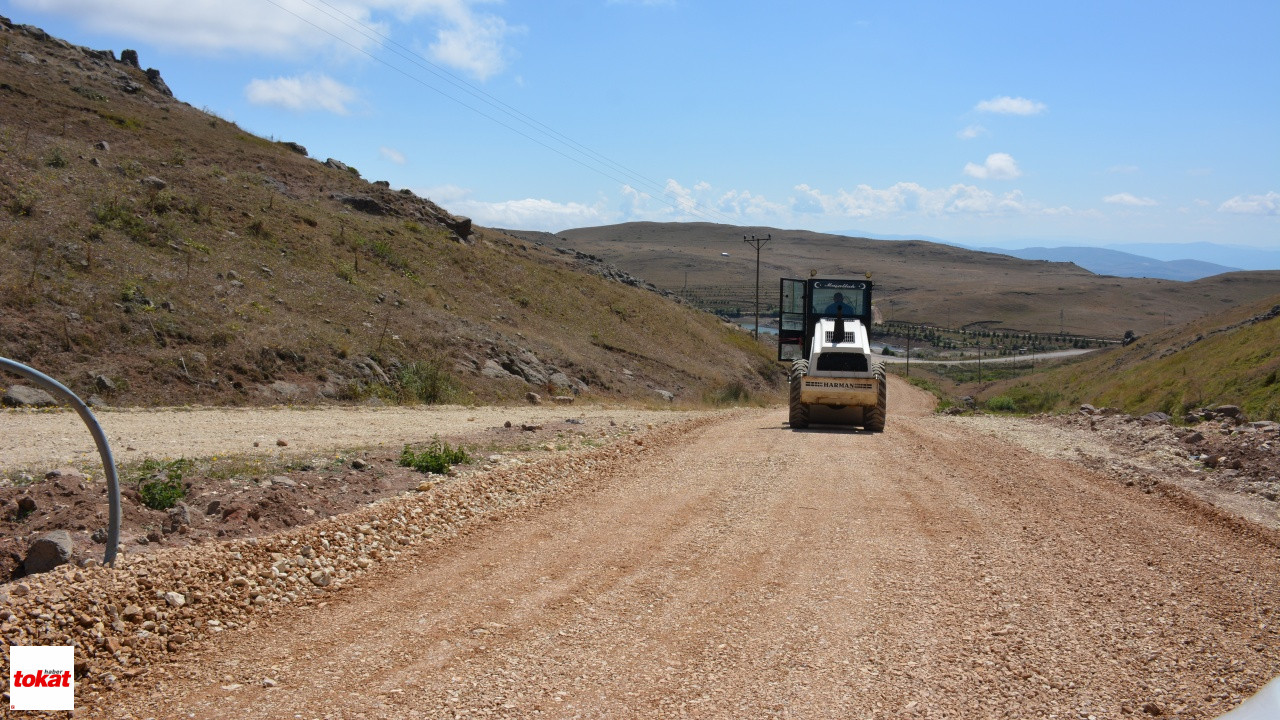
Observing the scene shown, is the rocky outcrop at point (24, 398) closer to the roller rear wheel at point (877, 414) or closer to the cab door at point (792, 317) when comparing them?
the roller rear wheel at point (877, 414)

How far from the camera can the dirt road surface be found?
5.11m

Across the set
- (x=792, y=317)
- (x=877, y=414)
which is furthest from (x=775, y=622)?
(x=792, y=317)

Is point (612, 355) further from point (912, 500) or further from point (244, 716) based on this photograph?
point (244, 716)

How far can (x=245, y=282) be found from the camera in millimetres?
25688

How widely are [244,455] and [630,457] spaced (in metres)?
5.89

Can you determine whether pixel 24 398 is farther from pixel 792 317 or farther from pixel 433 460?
pixel 792 317

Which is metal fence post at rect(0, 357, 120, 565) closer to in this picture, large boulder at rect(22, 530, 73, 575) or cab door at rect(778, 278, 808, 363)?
large boulder at rect(22, 530, 73, 575)

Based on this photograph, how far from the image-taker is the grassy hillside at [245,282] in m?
20.2

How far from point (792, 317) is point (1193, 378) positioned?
12739 mm

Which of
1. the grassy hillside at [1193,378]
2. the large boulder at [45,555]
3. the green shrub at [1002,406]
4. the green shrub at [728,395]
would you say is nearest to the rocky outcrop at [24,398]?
the large boulder at [45,555]

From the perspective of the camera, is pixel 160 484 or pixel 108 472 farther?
pixel 160 484

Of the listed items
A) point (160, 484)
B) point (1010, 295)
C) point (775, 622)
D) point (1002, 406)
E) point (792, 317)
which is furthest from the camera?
point (1010, 295)

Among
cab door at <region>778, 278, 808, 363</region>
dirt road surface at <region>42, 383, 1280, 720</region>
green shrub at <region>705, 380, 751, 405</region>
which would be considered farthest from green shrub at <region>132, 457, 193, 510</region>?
green shrub at <region>705, 380, 751, 405</region>

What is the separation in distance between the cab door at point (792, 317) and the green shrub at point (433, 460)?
1592 centimetres
